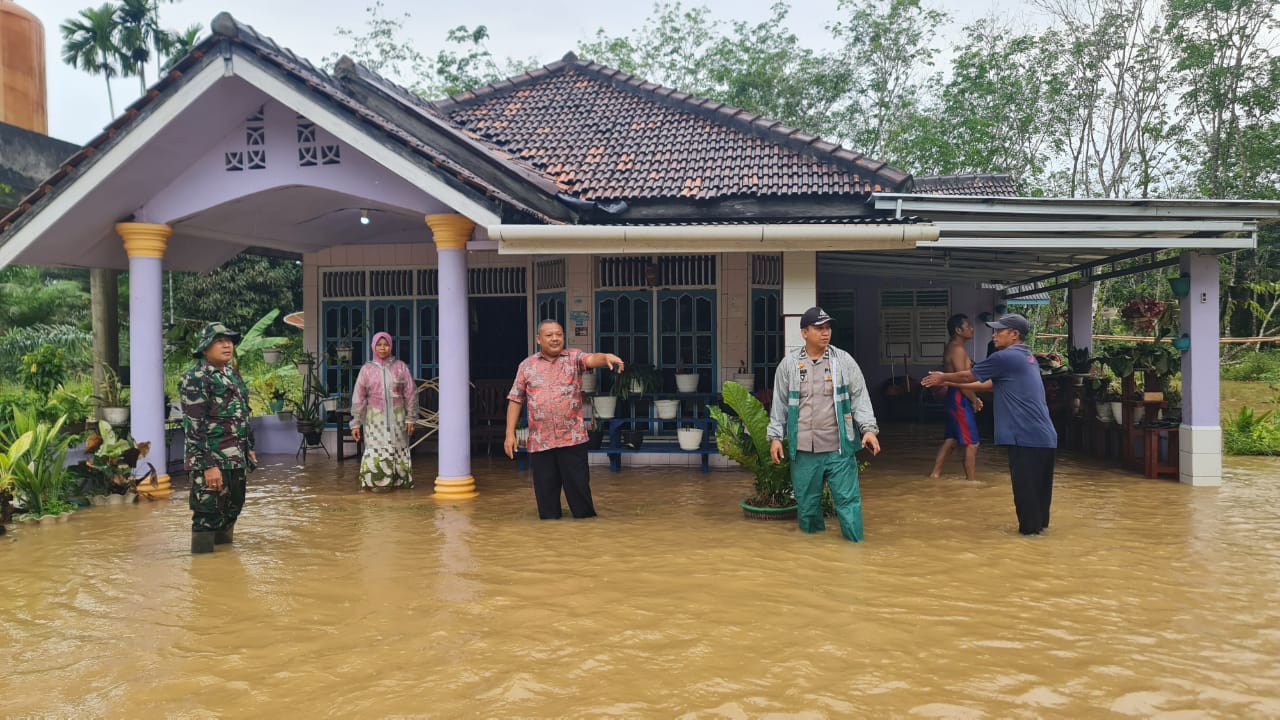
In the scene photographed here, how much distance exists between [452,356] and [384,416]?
1.05 meters

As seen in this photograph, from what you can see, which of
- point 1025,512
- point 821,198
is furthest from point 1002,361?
point 821,198

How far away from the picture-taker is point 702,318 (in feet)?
34.7

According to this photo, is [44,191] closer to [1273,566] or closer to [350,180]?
[350,180]

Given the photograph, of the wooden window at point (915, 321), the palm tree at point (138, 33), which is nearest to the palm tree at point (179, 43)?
the palm tree at point (138, 33)

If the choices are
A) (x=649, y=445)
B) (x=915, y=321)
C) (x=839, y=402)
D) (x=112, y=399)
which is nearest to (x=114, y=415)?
(x=112, y=399)

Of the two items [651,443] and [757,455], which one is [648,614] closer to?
[757,455]

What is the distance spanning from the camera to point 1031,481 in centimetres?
650

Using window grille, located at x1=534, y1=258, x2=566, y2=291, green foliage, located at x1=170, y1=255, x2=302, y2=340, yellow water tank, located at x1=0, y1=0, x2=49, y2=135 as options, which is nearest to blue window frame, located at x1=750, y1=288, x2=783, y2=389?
window grille, located at x1=534, y1=258, x2=566, y2=291

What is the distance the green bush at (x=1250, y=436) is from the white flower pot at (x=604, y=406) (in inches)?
332

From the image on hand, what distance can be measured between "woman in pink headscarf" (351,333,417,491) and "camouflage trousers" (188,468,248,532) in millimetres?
2254

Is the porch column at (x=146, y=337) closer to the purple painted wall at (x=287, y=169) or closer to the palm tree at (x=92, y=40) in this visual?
the purple painted wall at (x=287, y=169)

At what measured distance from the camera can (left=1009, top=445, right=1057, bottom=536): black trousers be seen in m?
6.49

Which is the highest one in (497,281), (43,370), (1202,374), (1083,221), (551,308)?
(1083,221)

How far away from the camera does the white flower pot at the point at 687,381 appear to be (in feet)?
33.5
